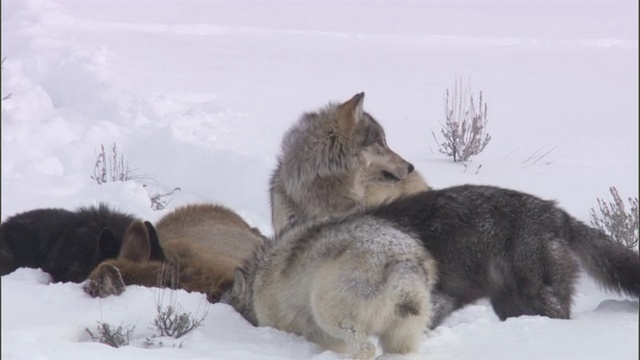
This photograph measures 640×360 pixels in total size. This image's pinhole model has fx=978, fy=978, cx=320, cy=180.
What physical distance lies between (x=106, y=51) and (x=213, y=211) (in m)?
13.9

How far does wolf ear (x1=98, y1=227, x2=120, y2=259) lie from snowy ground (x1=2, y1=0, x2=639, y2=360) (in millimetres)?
654

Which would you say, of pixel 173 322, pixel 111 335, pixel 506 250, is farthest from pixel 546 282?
pixel 111 335

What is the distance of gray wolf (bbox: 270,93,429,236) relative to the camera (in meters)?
9.19

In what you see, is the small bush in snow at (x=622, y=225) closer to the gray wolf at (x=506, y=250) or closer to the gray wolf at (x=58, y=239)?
the gray wolf at (x=506, y=250)

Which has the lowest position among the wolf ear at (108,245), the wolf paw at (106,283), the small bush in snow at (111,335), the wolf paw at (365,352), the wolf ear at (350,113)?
the wolf paw at (365,352)

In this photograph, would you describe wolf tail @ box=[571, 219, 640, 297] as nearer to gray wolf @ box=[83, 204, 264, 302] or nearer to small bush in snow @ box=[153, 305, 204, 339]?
gray wolf @ box=[83, 204, 264, 302]

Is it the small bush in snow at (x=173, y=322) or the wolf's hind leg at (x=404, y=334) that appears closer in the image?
the wolf's hind leg at (x=404, y=334)

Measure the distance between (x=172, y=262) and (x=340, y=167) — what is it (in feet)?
7.94

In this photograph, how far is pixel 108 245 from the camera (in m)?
7.56

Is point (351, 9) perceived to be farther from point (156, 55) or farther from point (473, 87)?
point (473, 87)

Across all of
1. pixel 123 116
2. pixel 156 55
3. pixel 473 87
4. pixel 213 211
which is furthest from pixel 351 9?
pixel 213 211

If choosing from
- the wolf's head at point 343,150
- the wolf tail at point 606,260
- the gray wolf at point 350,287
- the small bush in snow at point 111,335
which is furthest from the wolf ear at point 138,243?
the wolf tail at point 606,260

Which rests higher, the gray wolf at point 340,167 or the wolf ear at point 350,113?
the wolf ear at point 350,113

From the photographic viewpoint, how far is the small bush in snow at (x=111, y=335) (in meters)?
5.59
